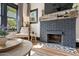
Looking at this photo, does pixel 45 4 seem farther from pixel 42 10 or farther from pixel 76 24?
pixel 76 24

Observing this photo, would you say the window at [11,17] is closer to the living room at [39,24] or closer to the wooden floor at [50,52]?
the living room at [39,24]

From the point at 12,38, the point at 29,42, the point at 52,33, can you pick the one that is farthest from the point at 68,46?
the point at 12,38

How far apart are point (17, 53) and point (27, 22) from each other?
2.33 feet

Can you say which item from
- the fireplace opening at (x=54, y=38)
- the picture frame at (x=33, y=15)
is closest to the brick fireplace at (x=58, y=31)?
the fireplace opening at (x=54, y=38)

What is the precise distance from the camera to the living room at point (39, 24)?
1808 mm

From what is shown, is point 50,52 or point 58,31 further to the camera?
point 58,31

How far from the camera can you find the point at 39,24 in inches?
77.1

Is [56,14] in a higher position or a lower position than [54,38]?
higher

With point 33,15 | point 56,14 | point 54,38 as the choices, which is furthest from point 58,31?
point 33,15

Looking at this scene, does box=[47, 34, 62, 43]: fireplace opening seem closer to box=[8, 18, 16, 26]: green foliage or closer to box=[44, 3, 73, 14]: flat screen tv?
box=[44, 3, 73, 14]: flat screen tv

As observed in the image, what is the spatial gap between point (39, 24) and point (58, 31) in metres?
0.43

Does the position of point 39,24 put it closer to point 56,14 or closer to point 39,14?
point 39,14

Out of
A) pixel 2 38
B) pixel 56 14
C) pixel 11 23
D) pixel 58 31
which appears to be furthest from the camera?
pixel 58 31

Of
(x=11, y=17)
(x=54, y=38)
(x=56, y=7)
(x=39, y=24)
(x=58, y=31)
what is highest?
(x=56, y=7)
